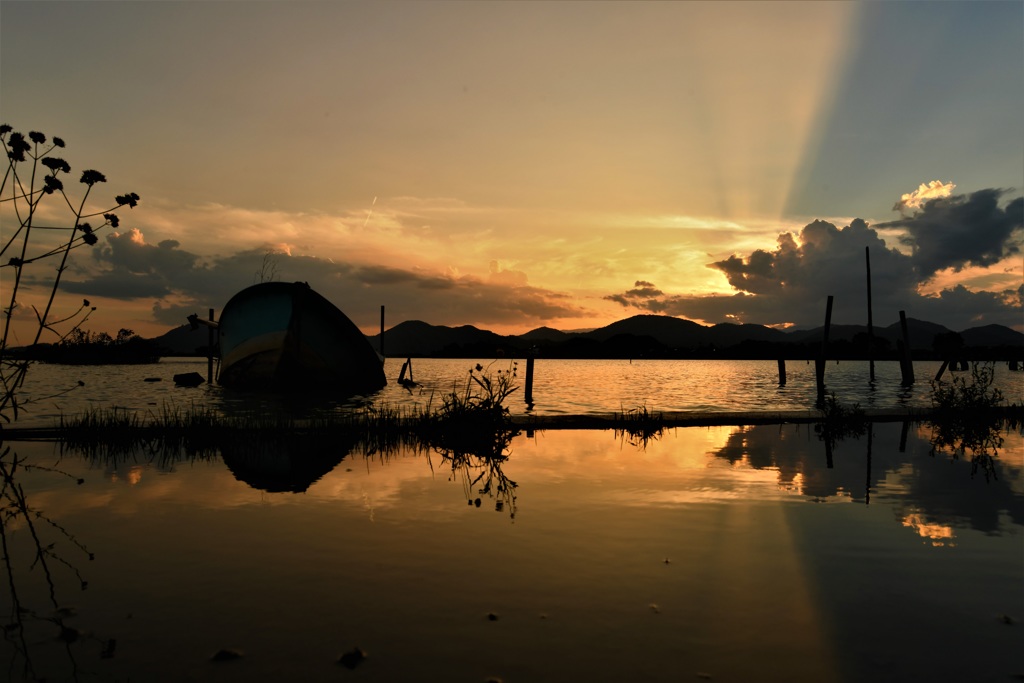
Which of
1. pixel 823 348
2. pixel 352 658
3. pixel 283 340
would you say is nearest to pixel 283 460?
pixel 352 658

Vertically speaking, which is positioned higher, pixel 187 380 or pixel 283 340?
pixel 283 340

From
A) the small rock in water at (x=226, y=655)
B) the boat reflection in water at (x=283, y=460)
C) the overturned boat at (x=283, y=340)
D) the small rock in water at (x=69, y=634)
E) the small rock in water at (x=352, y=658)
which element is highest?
Result: the overturned boat at (x=283, y=340)

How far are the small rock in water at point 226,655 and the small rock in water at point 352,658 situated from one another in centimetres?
63

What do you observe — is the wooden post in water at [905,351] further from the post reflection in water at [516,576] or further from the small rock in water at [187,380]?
the small rock in water at [187,380]

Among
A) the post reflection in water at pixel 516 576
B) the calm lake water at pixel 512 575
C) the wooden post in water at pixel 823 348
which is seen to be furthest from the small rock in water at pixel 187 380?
the wooden post in water at pixel 823 348

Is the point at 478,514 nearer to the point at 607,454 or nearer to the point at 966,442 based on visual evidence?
the point at 607,454

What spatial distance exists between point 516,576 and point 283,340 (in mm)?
29783

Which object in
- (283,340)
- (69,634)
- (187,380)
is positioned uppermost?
(283,340)

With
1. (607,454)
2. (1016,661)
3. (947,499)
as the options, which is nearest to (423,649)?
(1016,661)

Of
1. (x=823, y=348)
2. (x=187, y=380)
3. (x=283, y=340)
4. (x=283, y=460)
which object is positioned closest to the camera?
(x=283, y=460)

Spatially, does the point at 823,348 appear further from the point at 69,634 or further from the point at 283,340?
the point at 69,634

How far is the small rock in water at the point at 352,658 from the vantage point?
4.09m

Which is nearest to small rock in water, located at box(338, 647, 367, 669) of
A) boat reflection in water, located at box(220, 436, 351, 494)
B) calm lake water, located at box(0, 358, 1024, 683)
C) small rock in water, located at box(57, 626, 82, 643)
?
calm lake water, located at box(0, 358, 1024, 683)

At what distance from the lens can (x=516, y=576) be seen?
5.82 meters
